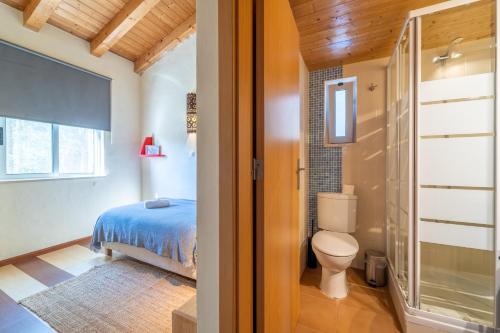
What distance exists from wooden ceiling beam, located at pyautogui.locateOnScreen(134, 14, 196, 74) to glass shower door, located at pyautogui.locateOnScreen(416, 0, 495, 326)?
2997mm

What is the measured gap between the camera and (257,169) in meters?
0.87

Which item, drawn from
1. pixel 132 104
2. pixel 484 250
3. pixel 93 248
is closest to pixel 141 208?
pixel 93 248

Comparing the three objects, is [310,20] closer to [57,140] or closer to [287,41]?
[287,41]

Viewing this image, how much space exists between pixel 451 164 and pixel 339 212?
0.98 meters

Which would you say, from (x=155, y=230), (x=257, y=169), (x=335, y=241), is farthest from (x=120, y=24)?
(x=335, y=241)

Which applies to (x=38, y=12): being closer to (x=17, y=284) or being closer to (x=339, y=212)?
(x=17, y=284)

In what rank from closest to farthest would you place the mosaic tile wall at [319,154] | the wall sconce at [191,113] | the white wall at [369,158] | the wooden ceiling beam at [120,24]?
Answer: the white wall at [369,158] < the mosaic tile wall at [319,154] < the wooden ceiling beam at [120,24] < the wall sconce at [191,113]

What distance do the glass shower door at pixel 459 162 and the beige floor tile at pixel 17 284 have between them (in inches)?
126

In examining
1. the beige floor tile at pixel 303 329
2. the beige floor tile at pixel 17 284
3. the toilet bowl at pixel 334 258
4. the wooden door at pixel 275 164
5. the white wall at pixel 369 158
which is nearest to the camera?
the wooden door at pixel 275 164

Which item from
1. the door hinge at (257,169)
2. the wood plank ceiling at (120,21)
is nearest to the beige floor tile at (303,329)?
the door hinge at (257,169)

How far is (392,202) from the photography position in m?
1.92

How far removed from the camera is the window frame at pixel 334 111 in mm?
2402

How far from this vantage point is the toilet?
66.9 inches

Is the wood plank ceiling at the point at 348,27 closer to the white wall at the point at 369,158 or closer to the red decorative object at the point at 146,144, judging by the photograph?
the white wall at the point at 369,158
